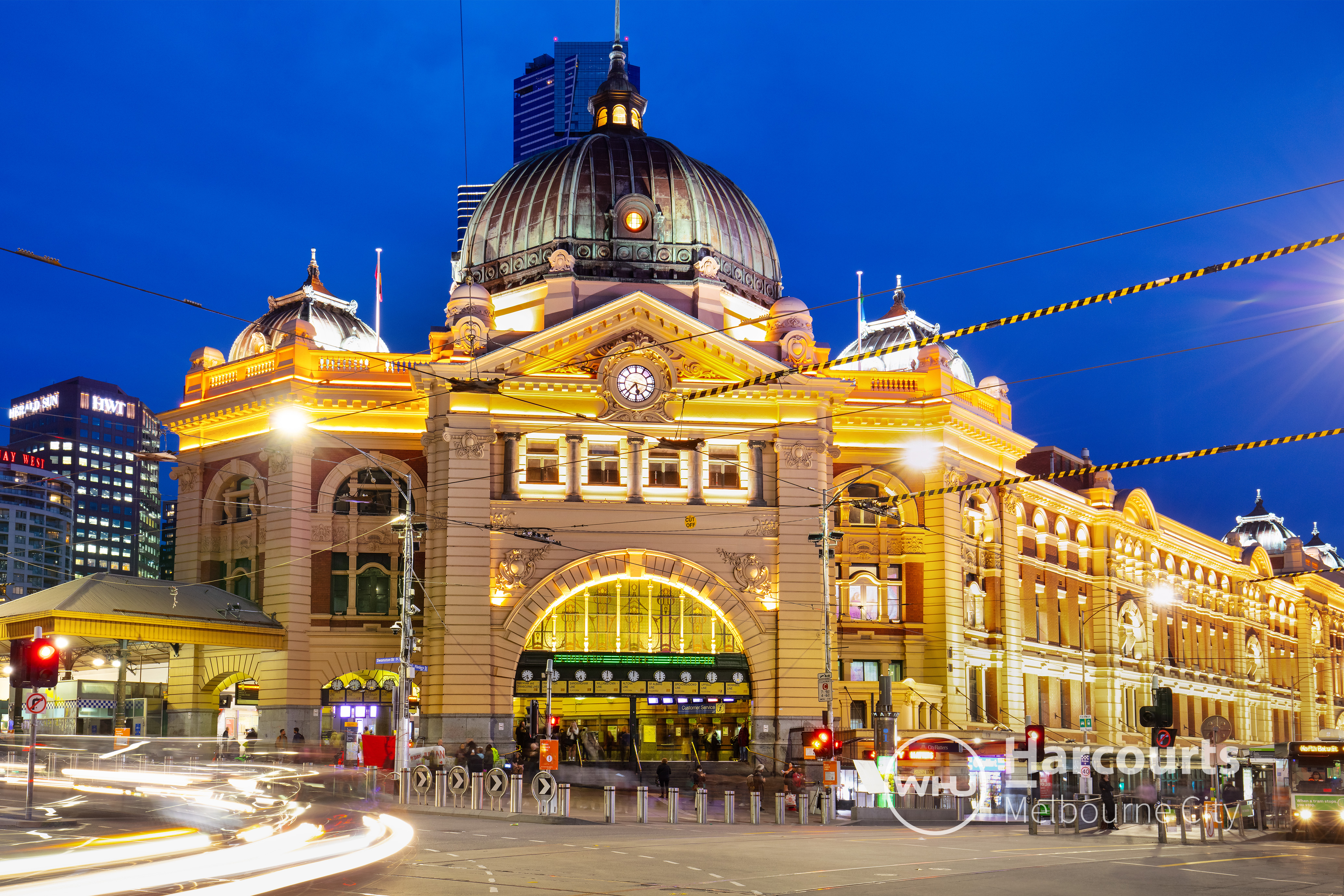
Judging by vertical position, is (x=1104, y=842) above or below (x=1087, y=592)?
below

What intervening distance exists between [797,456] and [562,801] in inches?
992

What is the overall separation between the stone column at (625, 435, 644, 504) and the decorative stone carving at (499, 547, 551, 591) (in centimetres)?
419

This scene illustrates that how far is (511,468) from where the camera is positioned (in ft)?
193

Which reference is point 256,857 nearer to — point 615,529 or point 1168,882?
point 1168,882

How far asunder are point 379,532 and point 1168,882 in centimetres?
4361

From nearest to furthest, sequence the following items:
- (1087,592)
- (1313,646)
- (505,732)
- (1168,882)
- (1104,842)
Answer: (1168,882) < (1104,842) < (505,732) < (1087,592) < (1313,646)

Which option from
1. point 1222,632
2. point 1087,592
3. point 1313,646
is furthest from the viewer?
point 1313,646

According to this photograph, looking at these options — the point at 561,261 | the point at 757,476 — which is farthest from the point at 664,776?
the point at 561,261

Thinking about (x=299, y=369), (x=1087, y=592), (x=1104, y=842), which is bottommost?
(x=1104, y=842)

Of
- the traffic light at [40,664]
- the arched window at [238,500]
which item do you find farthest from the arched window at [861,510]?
the traffic light at [40,664]

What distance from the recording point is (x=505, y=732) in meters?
57.3

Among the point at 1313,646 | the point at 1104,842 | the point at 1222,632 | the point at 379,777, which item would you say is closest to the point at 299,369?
the point at 379,777

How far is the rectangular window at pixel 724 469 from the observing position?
60656 mm

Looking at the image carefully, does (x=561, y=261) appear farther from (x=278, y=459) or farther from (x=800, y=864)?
(x=800, y=864)
